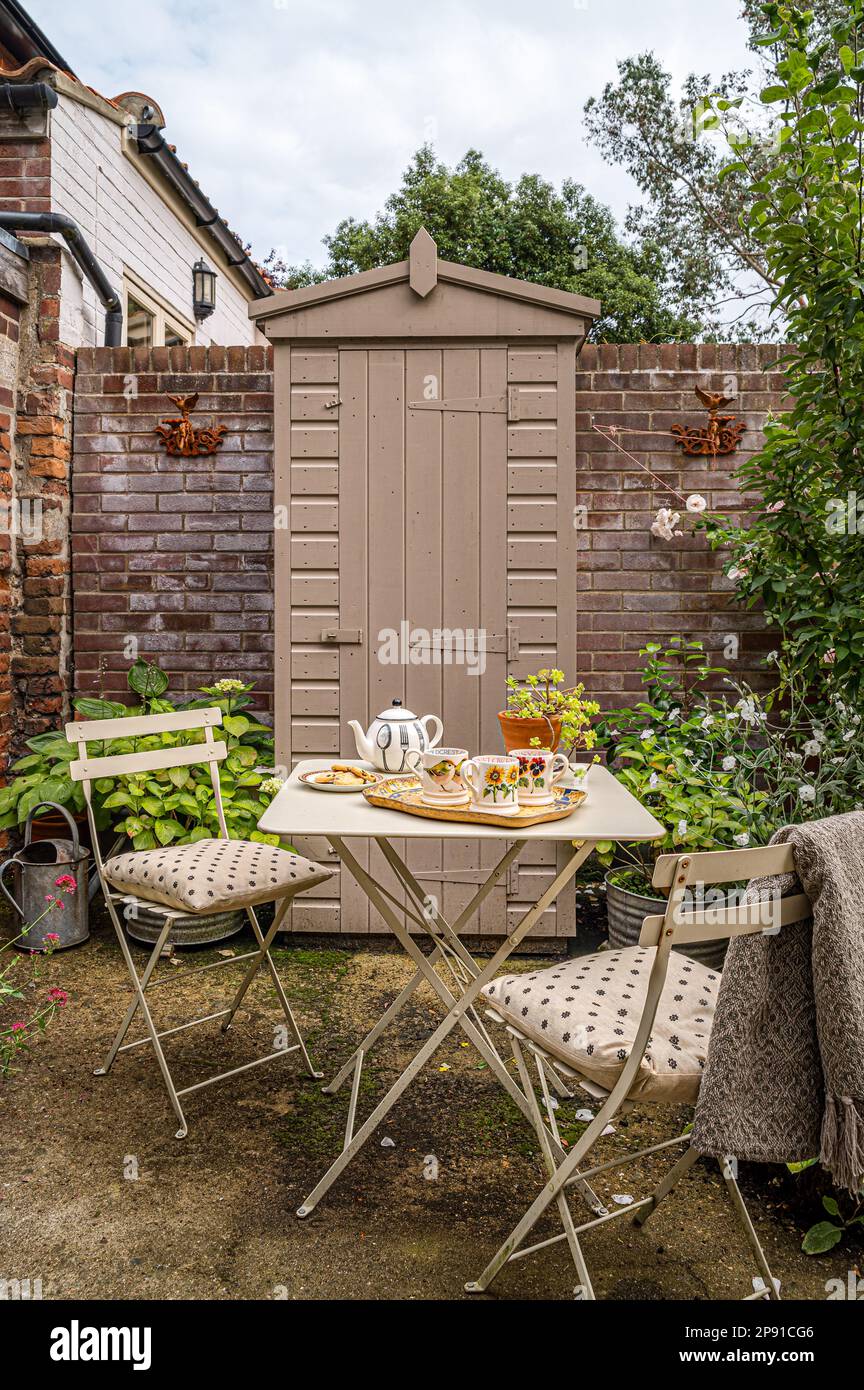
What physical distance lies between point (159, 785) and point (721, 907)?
2906 mm

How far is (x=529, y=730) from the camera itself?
2.26 metres

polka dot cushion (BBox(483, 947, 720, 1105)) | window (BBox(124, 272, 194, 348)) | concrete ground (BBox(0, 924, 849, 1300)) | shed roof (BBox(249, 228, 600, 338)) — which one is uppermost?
window (BBox(124, 272, 194, 348))

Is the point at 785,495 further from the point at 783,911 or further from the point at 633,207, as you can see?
the point at 633,207

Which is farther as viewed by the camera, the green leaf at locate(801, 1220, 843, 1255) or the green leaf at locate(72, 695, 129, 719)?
the green leaf at locate(72, 695, 129, 719)

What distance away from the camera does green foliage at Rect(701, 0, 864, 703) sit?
2.18m

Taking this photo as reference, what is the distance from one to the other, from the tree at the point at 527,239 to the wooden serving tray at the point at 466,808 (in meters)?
13.3

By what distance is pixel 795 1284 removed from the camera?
183 cm

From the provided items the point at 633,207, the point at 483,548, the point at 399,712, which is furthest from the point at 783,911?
the point at 633,207

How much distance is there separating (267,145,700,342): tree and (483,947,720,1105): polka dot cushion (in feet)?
44.6

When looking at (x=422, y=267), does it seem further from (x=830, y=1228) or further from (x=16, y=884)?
(x=830, y=1228)

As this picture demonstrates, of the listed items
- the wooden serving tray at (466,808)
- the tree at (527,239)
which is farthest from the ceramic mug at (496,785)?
the tree at (527,239)

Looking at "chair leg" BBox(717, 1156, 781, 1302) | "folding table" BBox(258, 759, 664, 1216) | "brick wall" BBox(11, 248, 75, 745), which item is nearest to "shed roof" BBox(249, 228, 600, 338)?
"brick wall" BBox(11, 248, 75, 745)

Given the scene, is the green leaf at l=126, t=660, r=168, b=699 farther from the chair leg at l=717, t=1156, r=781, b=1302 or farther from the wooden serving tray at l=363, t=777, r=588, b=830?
the chair leg at l=717, t=1156, r=781, b=1302

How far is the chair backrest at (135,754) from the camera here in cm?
266
